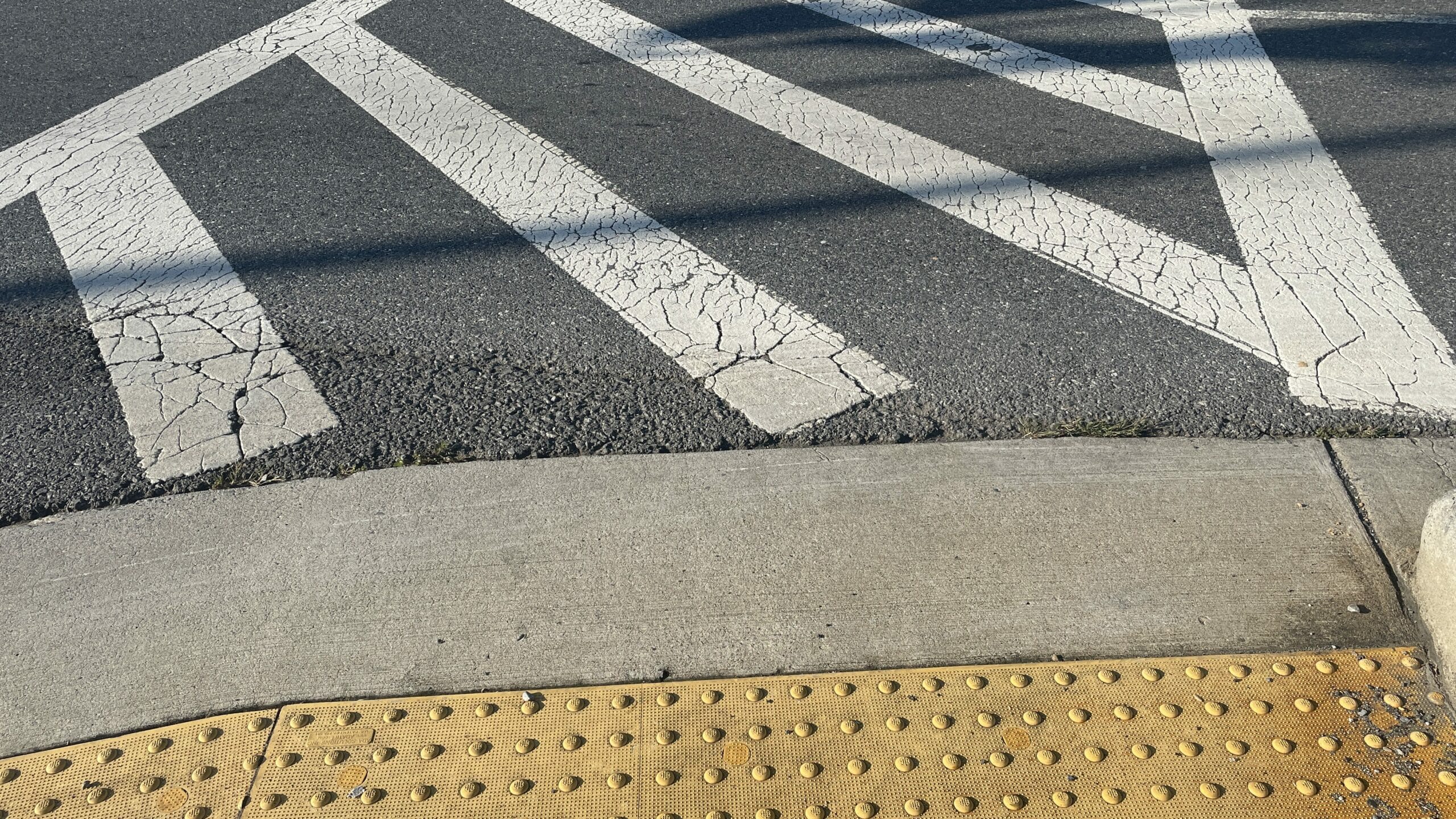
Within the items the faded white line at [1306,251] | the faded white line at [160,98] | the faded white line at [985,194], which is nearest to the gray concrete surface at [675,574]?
the faded white line at [1306,251]

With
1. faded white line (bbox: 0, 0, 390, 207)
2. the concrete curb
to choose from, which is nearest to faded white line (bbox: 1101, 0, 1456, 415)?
the concrete curb

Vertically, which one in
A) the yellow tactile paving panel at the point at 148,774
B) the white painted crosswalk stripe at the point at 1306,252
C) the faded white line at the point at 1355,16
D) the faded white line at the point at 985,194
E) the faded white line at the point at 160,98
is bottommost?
the faded white line at the point at 160,98

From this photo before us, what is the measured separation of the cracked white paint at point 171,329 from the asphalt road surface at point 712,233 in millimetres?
16

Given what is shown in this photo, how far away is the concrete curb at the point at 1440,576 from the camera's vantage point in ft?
8.01

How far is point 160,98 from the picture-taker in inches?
227

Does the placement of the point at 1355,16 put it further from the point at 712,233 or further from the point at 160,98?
the point at 160,98

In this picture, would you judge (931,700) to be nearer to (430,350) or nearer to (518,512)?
(518,512)

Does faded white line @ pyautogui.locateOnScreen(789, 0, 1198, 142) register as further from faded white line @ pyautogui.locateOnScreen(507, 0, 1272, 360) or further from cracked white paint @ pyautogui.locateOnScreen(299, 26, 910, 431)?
cracked white paint @ pyautogui.locateOnScreen(299, 26, 910, 431)

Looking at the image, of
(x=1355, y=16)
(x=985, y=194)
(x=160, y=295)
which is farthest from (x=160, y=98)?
(x=1355, y=16)

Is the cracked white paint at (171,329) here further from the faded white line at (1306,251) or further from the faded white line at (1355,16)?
the faded white line at (1355,16)

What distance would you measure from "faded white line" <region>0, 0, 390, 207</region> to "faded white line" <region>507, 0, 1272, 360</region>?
5.26ft

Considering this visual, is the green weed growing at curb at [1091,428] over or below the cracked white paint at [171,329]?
over

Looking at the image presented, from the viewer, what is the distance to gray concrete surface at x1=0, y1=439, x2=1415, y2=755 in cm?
259

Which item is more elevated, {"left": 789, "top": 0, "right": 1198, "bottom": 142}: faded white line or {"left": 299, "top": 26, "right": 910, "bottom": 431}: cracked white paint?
{"left": 789, "top": 0, "right": 1198, "bottom": 142}: faded white line
